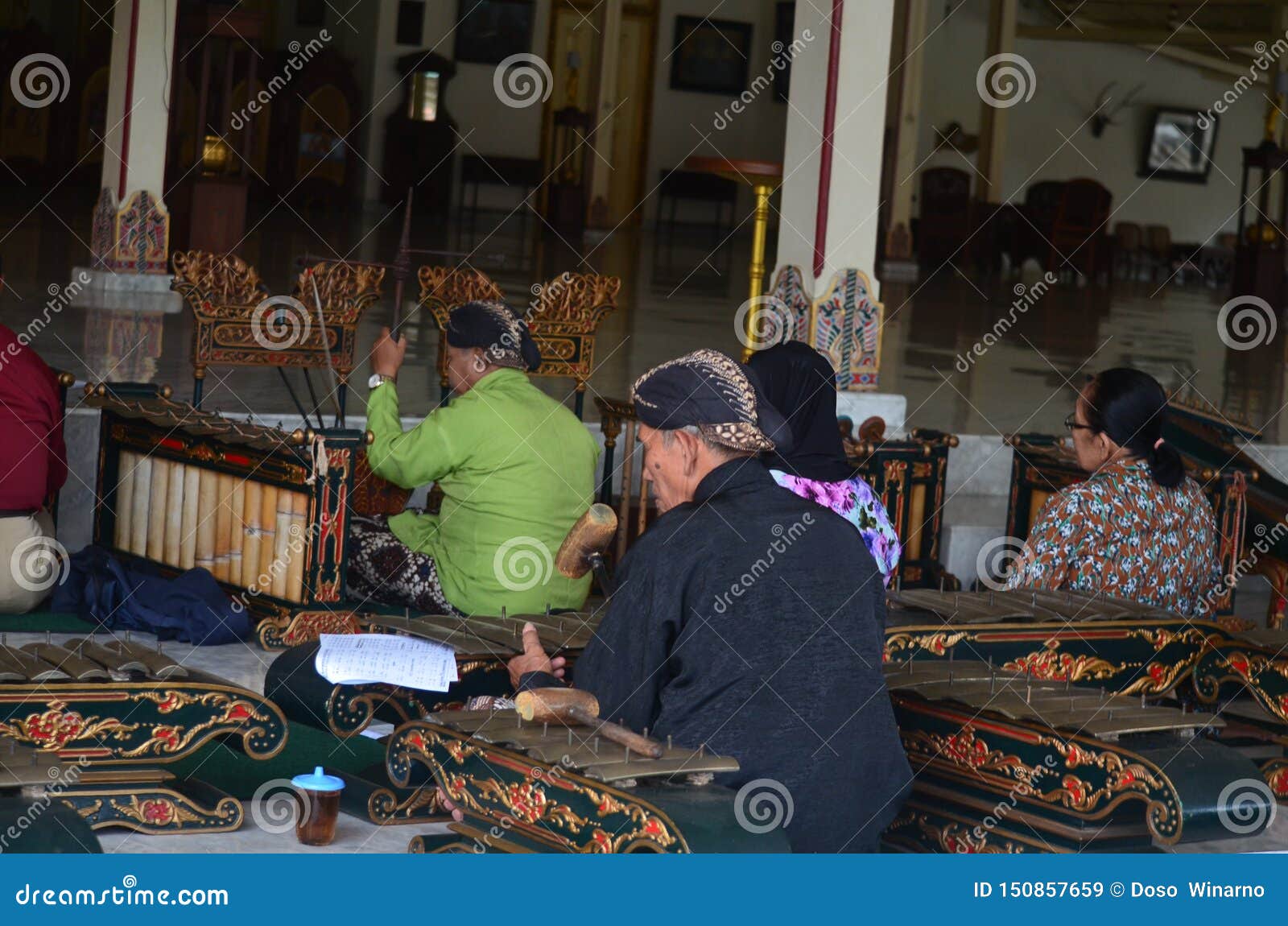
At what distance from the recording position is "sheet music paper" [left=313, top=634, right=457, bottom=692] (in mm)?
3576

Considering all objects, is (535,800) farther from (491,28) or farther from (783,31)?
(783,31)

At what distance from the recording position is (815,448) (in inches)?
171

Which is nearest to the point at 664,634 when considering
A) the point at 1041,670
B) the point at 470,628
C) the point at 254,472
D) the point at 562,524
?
the point at 470,628

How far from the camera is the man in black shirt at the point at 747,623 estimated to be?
8.93 feet

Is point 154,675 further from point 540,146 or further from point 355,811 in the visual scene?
point 540,146

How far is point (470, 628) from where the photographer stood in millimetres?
3732

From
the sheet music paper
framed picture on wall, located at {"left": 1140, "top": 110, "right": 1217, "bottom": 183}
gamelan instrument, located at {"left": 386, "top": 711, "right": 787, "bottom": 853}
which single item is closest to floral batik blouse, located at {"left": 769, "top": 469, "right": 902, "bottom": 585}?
the sheet music paper

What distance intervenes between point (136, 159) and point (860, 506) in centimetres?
691

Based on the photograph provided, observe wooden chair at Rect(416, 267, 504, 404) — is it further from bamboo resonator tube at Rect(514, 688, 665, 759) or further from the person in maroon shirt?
bamboo resonator tube at Rect(514, 688, 665, 759)

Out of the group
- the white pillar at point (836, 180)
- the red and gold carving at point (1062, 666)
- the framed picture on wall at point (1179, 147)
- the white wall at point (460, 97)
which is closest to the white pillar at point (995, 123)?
the framed picture on wall at point (1179, 147)

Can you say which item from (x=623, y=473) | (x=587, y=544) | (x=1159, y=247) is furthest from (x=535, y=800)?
(x=1159, y=247)

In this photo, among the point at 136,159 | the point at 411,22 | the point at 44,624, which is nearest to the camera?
the point at 44,624

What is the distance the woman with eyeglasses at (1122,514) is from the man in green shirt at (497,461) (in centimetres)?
121

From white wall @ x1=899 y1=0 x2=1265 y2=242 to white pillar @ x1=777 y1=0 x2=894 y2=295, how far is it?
1214 centimetres
